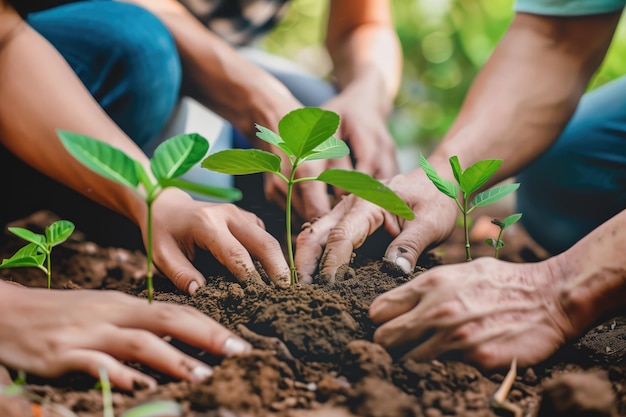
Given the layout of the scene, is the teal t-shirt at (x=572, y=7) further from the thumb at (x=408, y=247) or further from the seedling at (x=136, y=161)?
the seedling at (x=136, y=161)

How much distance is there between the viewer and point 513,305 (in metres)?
0.85

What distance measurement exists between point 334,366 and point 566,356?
1.25 ft

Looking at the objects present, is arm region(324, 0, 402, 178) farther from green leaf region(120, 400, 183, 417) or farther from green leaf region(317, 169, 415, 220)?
green leaf region(120, 400, 183, 417)

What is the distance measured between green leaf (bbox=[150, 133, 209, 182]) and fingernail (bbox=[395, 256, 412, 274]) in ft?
1.44

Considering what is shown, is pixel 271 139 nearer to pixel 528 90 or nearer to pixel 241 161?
pixel 241 161

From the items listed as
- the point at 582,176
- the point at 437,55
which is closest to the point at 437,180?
the point at 582,176

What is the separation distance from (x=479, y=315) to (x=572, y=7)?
960 mm

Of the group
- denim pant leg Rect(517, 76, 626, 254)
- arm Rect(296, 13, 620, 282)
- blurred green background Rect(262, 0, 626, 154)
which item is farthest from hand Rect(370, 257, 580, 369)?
blurred green background Rect(262, 0, 626, 154)

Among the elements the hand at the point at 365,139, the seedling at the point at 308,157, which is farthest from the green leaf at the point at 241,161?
the hand at the point at 365,139

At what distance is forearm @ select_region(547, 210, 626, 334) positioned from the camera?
0.87 metres

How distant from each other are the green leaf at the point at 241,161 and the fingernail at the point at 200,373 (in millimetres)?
290

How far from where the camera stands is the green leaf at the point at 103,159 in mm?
692

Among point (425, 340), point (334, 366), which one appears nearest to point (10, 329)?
point (334, 366)

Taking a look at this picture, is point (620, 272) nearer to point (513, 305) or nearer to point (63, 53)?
point (513, 305)
